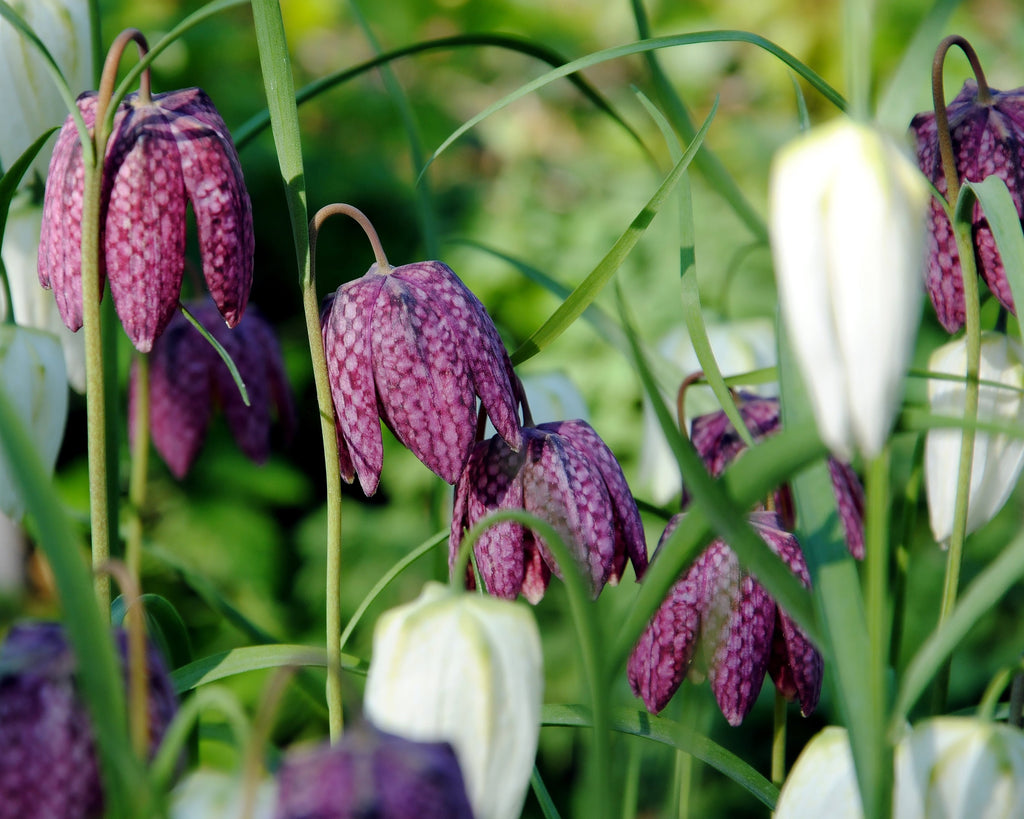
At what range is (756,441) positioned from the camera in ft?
2.71

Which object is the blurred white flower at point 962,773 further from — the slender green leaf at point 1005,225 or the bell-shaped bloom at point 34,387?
the bell-shaped bloom at point 34,387

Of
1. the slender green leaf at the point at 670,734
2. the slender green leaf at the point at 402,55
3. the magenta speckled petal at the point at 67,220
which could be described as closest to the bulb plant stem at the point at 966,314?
the slender green leaf at the point at 670,734

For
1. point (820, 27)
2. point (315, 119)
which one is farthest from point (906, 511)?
point (820, 27)

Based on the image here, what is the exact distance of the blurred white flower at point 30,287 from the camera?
Result: 87 centimetres

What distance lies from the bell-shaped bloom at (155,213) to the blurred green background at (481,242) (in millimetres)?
816

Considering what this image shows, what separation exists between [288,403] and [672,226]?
4.82 feet

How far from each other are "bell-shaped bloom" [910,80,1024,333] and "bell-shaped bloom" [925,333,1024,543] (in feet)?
A: 0.16

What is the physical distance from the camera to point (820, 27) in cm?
303

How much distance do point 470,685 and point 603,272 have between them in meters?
0.27

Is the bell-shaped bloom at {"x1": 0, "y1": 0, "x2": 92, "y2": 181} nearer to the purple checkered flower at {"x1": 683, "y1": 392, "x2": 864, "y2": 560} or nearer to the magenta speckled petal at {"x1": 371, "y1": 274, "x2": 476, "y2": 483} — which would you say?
the magenta speckled petal at {"x1": 371, "y1": 274, "x2": 476, "y2": 483}

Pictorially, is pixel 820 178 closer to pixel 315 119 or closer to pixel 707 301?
pixel 707 301

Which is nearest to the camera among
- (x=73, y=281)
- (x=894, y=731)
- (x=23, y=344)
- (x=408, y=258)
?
(x=894, y=731)

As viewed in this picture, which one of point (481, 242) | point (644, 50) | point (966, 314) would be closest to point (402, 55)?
point (644, 50)

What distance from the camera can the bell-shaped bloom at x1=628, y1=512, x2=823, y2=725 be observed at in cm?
69
